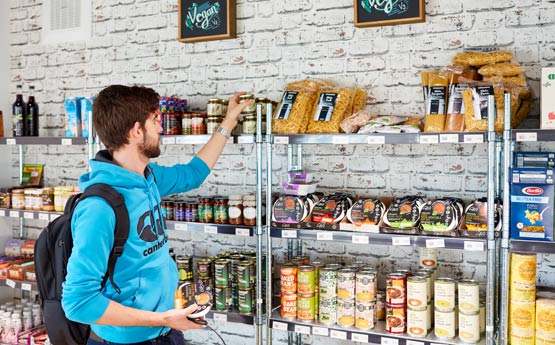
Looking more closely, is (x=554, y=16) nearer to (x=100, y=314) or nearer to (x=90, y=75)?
(x=100, y=314)

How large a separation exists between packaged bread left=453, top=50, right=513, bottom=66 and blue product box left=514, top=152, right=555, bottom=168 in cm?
50

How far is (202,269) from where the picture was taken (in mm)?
3783

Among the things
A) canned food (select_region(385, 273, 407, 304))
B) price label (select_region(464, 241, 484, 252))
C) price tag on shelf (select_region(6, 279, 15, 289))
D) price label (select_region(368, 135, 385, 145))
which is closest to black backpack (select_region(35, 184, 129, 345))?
price label (select_region(368, 135, 385, 145))

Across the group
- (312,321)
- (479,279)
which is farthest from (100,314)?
(479,279)

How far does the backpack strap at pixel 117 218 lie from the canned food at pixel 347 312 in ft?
4.75

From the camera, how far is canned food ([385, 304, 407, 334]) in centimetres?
318

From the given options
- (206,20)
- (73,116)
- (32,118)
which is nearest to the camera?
(206,20)

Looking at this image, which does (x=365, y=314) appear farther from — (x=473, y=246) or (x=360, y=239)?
(x=473, y=246)

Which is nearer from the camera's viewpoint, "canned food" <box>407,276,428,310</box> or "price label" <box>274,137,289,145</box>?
"canned food" <box>407,276,428,310</box>

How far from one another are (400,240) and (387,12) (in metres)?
1.43

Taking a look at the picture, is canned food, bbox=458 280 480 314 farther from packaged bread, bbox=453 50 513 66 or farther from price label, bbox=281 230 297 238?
packaged bread, bbox=453 50 513 66

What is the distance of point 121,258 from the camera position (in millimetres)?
2355

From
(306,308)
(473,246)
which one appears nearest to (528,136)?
(473,246)

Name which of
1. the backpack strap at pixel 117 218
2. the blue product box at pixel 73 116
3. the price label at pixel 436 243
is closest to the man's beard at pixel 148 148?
the backpack strap at pixel 117 218
